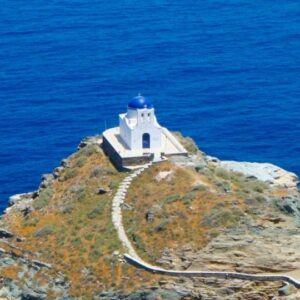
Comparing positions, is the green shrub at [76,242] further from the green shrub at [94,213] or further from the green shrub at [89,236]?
the green shrub at [94,213]

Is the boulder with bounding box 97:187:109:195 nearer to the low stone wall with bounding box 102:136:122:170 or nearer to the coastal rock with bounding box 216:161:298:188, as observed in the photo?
the low stone wall with bounding box 102:136:122:170

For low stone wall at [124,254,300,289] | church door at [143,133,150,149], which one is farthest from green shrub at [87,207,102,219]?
church door at [143,133,150,149]

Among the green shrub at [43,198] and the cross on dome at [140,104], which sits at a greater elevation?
the cross on dome at [140,104]

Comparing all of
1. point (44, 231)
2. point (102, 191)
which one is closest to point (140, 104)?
point (102, 191)

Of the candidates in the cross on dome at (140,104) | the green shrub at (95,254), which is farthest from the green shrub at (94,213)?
the cross on dome at (140,104)

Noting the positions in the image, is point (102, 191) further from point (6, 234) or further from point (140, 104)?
point (140, 104)

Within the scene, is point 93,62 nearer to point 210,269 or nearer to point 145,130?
point 145,130

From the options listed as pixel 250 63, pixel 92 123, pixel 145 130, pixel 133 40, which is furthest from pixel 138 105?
pixel 133 40
